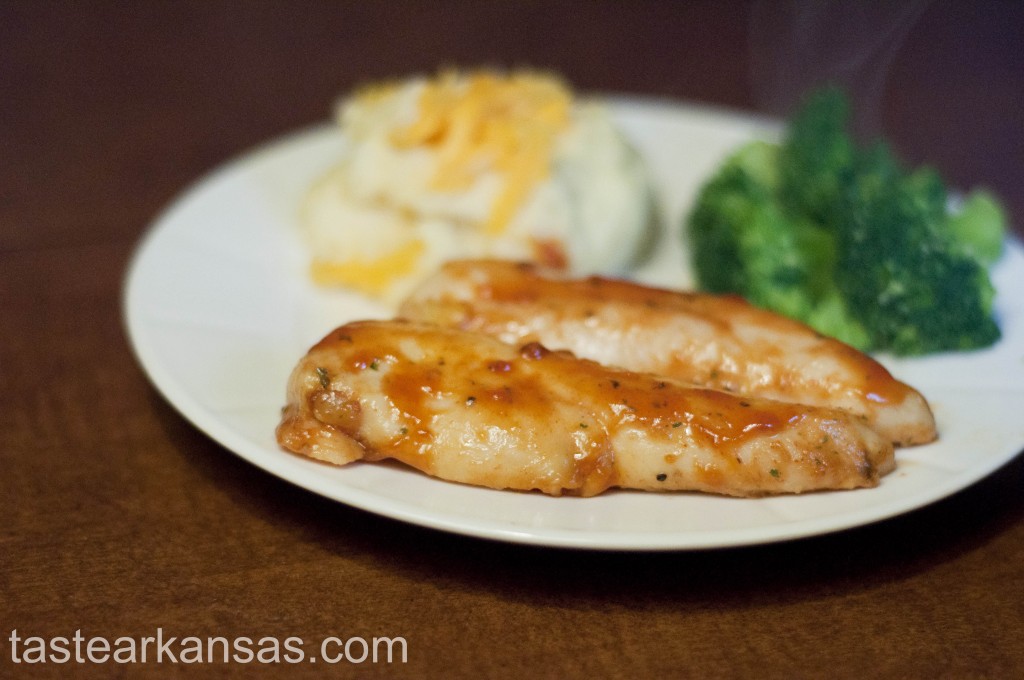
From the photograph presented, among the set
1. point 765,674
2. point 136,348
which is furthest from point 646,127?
point 765,674

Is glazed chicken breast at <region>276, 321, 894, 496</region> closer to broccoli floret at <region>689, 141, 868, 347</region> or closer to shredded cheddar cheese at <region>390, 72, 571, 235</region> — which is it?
broccoli floret at <region>689, 141, 868, 347</region>

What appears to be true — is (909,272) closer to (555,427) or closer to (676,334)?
(676,334)

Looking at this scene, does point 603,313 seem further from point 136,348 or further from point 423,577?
point 136,348

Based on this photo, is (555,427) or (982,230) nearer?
(555,427)

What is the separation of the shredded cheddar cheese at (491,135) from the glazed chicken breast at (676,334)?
2.15ft

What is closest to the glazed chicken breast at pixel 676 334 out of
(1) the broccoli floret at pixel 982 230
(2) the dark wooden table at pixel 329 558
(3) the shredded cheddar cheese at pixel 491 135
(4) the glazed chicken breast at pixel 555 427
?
(4) the glazed chicken breast at pixel 555 427

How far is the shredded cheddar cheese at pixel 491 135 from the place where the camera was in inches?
161

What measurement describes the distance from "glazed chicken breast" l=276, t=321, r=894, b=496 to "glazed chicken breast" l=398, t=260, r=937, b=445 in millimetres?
165

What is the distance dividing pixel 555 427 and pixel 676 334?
0.64 metres

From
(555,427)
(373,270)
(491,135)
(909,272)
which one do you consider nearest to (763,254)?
(909,272)

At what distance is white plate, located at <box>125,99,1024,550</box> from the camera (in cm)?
255

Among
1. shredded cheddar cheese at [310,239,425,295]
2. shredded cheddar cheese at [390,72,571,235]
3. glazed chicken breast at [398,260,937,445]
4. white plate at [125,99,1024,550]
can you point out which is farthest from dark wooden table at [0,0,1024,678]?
shredded cheddar cheese at [390,72,571,235]

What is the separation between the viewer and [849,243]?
12.2ft

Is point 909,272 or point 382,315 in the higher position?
point 909,272
